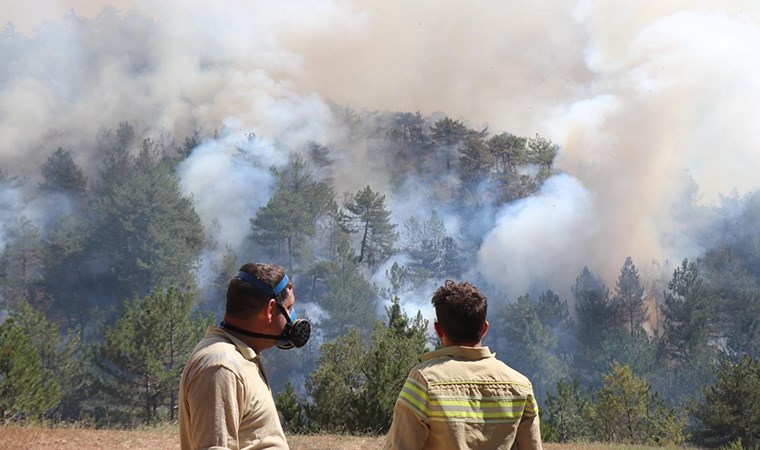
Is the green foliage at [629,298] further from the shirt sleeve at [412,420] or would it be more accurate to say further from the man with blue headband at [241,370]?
the man with blue headband at [241,370]

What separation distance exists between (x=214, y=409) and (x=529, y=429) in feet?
4.05

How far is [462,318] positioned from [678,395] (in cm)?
5479

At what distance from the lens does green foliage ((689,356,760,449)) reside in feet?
81.1

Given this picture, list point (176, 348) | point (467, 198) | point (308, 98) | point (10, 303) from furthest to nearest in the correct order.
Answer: point (308, 98), point (467, 198), point (10, 303), point (176, 348)

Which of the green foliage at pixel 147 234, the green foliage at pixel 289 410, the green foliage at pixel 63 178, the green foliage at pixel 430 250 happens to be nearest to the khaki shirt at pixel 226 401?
the green foliage at pixel 289 410

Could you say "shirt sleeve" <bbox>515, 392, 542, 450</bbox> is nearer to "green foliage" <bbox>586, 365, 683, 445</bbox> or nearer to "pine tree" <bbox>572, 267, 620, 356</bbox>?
"green foliage" <bbox>586, 365, 683, 445</bbox>

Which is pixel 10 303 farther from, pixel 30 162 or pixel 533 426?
pixel 533 426

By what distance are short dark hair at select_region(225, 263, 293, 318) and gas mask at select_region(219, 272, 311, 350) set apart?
0.01m

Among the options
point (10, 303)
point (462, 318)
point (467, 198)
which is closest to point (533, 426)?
point (462, 318)

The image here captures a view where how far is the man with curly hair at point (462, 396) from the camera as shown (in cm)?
308

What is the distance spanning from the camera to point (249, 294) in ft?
10.2

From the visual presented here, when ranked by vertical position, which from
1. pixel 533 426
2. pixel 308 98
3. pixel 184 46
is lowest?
pixel 533 426

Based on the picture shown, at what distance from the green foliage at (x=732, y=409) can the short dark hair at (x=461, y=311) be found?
2396 cm

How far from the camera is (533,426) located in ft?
10.7
